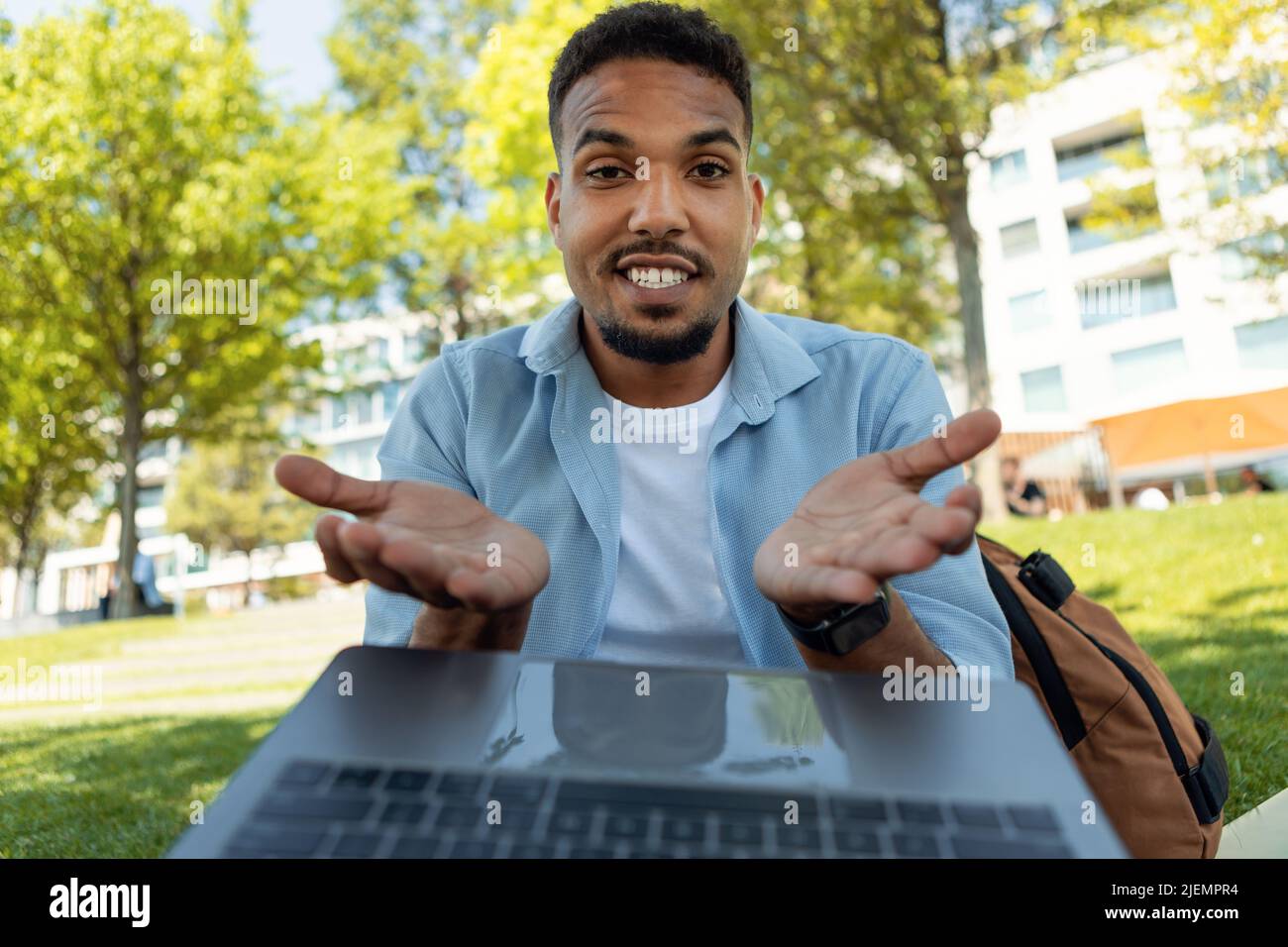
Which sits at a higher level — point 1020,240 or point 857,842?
point 1020,240

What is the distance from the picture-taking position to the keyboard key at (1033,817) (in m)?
0.92

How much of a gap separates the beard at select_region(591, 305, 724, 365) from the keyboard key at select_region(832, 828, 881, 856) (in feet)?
5.20

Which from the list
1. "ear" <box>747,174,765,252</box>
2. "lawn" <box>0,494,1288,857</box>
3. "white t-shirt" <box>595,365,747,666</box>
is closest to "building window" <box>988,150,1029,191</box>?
"lawn" <box>0,494,1288,857</box>

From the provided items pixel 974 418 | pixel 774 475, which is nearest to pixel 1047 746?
pixel 974 418

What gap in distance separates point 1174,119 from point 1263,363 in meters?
20.1

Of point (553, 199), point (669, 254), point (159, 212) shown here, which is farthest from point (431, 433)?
point (159, 212)

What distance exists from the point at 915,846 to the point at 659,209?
1.70 metres

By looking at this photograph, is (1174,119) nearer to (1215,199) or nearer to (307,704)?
(1215,199)

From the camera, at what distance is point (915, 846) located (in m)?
0.90

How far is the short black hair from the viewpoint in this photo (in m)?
2.41

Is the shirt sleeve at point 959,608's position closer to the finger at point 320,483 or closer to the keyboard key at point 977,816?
the keyboard key at point 977,816

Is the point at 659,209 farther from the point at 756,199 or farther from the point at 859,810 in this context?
the point at 859,810

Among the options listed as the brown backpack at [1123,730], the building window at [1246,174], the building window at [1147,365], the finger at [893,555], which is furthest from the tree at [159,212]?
the building window at [1147,365]

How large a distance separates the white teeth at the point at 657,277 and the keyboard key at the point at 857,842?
162 centimetres
